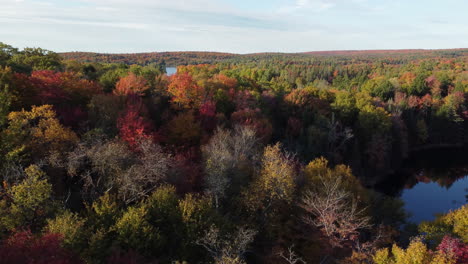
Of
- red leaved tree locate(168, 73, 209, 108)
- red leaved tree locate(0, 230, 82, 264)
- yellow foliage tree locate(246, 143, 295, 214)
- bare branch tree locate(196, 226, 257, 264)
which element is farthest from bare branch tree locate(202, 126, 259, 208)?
red leaved tree locate(0, 230, 82, 264)

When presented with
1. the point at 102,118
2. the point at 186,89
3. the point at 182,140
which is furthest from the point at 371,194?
the point at 102,118

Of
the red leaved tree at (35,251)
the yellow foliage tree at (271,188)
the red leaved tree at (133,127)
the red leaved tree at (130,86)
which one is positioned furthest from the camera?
the red leaved tree at (130,86)

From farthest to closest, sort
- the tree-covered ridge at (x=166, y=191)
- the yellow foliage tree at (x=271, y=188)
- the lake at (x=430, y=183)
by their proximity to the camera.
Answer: the lake at (x=430, y=183) < the yellow foliage tree at (x=271, y=188) < the tree-covered ridge at (x=166, y=191)

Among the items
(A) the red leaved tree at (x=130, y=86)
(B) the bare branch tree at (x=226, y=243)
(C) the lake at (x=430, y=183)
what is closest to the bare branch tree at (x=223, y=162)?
(B) the bare branch tree at (x=226, y=243)

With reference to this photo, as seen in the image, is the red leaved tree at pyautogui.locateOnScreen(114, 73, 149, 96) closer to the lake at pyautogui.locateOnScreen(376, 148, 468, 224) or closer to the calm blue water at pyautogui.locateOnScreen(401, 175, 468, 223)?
the lake at pyautogui.locateOnScreen(376, 148, 468, 224)

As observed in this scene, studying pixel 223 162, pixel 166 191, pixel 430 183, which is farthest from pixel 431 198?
pixel 166 191

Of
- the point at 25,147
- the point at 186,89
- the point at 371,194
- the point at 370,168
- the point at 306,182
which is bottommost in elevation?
the point at 370,168

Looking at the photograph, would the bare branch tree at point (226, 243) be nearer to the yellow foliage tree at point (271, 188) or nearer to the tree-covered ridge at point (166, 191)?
the tree-covered ridge at point (166, 191)

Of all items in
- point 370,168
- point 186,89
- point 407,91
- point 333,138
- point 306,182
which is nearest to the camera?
point 306,182

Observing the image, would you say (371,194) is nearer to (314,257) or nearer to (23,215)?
(314,257)
